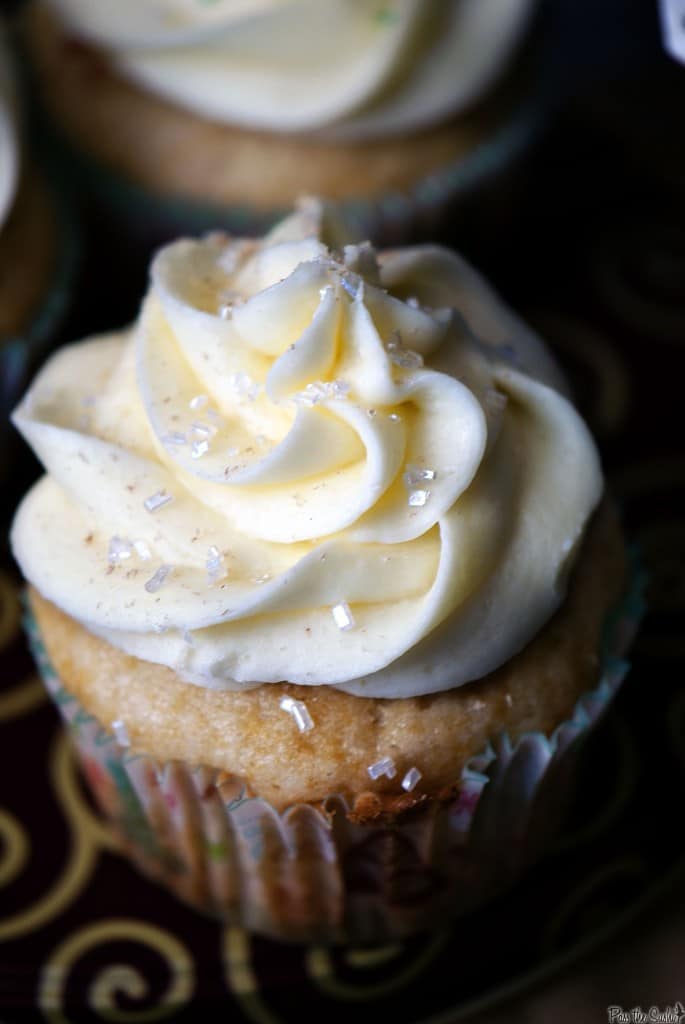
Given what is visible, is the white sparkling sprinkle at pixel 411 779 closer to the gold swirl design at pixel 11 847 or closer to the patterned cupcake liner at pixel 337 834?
the patterned cupcake liner at pixel 337 834

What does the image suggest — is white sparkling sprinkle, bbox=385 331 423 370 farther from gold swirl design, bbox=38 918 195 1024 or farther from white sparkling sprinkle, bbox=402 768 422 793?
gold swirl design, bbox=38 918 195 1024

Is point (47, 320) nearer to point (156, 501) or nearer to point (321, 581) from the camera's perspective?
point (156, 501)

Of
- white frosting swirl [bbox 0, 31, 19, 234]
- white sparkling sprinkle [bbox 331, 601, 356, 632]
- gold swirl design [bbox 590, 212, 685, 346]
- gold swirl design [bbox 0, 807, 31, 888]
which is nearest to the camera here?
white sparkling sprinkle [bbox 331, 601, 356, 632]

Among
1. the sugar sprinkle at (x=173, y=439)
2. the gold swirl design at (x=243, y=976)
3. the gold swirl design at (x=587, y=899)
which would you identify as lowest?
the gold swirl design at (x=243, y=976)

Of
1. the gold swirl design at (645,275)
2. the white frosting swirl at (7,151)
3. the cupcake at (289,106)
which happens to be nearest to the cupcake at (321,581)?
the white frosting swirl at (7,151)

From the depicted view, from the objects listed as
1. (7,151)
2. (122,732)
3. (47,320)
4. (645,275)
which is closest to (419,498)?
(122,732)

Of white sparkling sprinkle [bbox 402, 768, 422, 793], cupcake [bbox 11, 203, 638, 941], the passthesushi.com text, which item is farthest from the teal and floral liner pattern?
the passthesushi.com text

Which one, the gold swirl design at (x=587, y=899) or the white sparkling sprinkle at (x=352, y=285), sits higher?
the white sparkling sprinkle at (x=352, y=285)
